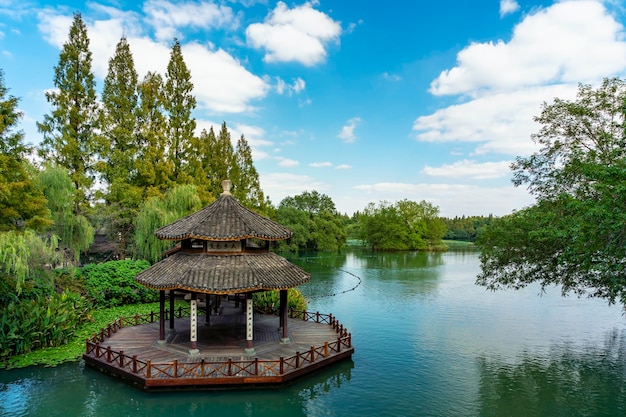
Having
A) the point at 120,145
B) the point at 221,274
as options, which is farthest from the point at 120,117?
the point at 221,274

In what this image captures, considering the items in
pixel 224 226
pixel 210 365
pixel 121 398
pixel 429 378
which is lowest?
pixel 429 378

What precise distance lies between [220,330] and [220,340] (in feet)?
4.91

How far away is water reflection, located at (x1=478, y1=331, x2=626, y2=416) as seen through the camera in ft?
40.0

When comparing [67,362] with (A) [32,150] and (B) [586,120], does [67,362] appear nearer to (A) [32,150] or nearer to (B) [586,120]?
(A) [32,150]

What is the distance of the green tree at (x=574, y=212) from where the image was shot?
11.2 metres

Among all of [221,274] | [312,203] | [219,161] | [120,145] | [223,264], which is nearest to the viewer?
[221,274]

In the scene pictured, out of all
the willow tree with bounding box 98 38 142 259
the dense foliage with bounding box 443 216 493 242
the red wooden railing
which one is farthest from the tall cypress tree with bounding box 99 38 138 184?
the dense foliage with bounding box 443 216 493 242

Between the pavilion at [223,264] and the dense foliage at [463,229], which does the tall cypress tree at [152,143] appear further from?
the dense foliage at [463,229]

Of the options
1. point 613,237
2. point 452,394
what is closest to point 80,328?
point 452,394

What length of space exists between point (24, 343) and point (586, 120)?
2362cm

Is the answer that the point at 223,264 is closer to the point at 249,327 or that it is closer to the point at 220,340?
the point at 249,327

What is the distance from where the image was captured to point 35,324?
15188 mm

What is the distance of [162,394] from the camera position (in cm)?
1233

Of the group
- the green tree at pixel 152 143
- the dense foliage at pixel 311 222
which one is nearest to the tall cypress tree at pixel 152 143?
the green tree at pixel 152 143
